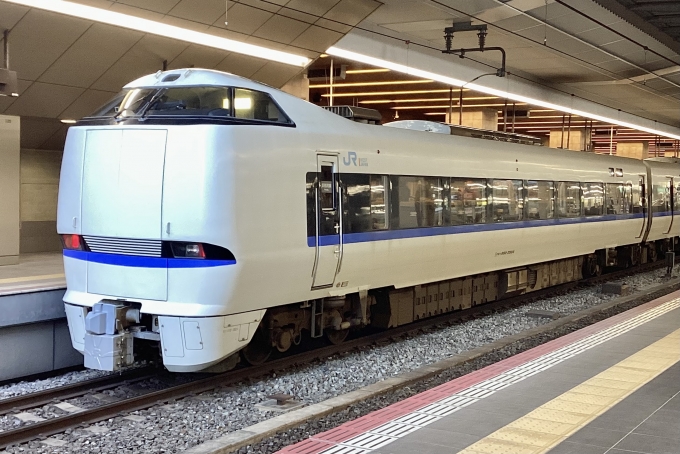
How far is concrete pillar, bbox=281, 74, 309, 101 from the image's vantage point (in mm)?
17328

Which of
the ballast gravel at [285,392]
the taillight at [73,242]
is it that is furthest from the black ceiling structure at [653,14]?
the taillight at [73,242]

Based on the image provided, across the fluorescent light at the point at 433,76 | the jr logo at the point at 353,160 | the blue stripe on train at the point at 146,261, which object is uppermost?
the fluorescent light at the point at 433,76

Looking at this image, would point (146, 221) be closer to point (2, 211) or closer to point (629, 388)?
point (629, 388)

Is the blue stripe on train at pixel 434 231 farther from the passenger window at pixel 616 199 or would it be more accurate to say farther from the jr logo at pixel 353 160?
the passenger window at pixel 616 199

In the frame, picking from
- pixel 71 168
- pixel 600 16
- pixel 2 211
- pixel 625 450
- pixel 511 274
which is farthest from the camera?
pixel 600 16

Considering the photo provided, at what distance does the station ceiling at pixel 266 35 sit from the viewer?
11773 mm

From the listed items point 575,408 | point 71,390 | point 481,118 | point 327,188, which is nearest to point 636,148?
point 481,118

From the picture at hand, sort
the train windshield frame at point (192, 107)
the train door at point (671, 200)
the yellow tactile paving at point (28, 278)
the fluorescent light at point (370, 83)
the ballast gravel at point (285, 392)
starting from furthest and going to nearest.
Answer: the train door at point (671, 200) < the fluorescent light at point (370, 83) < the yellow tactile paving at point (28, 278) < the train windshield frame at point (192, 107) < the ballast gravel at point (285, 392)

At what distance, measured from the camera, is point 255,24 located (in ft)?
43.7

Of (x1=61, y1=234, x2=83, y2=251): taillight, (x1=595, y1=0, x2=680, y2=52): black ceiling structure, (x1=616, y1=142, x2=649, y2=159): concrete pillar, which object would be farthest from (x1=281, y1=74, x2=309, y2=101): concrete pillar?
(x1=616, y1=142, x2=649, y2=159): concrete pillar

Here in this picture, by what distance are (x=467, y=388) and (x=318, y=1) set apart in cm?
822

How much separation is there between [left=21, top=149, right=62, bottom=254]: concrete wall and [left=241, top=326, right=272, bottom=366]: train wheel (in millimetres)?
8717

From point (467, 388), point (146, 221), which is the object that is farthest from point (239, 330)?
point (467, 388)

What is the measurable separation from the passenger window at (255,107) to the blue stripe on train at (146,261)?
5.33 ft
